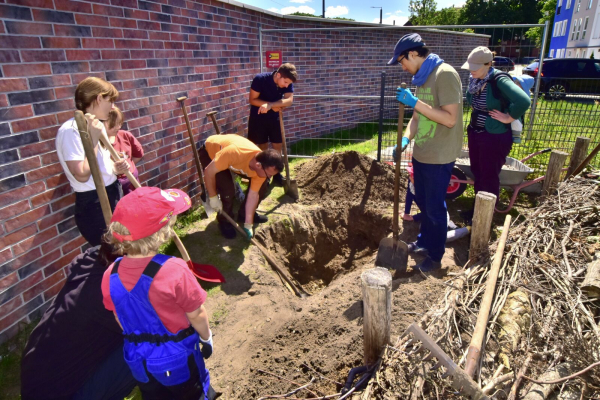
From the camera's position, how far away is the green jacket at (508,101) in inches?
147

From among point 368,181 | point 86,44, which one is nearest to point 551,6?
point 368,181

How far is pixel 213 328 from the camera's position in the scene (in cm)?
332

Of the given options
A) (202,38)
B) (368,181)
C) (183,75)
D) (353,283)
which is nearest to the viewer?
(353,283)

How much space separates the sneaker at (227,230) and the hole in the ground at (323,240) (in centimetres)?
35

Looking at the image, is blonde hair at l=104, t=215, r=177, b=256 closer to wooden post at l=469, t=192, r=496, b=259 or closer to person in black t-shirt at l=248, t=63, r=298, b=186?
wooden post at l=469, t=192, r=496, b=259

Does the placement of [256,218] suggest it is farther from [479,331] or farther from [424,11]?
[424,11]

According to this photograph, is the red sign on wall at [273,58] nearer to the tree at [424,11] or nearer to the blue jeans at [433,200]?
the blue jeans at [433,200]

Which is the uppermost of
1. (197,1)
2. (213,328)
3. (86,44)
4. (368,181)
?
(197,1)

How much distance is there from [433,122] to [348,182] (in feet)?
8.47

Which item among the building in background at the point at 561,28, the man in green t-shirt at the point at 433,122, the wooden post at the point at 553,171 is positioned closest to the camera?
the man in green t-shirt at the point at 433,122

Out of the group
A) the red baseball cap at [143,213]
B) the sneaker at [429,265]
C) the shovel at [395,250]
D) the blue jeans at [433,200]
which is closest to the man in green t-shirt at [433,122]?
the blue jeans at [433,200]

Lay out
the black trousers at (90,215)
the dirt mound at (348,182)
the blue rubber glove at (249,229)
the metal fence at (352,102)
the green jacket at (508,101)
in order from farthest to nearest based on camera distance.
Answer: the metal fence at (352,102), the dirt mound at (348,182), the blue rubber glove at (249,229), the green jacket at (508,101), the black trousers at (90,215)

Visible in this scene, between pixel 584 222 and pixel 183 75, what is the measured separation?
4.85 metres

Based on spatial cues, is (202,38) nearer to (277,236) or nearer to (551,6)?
(277,236)
